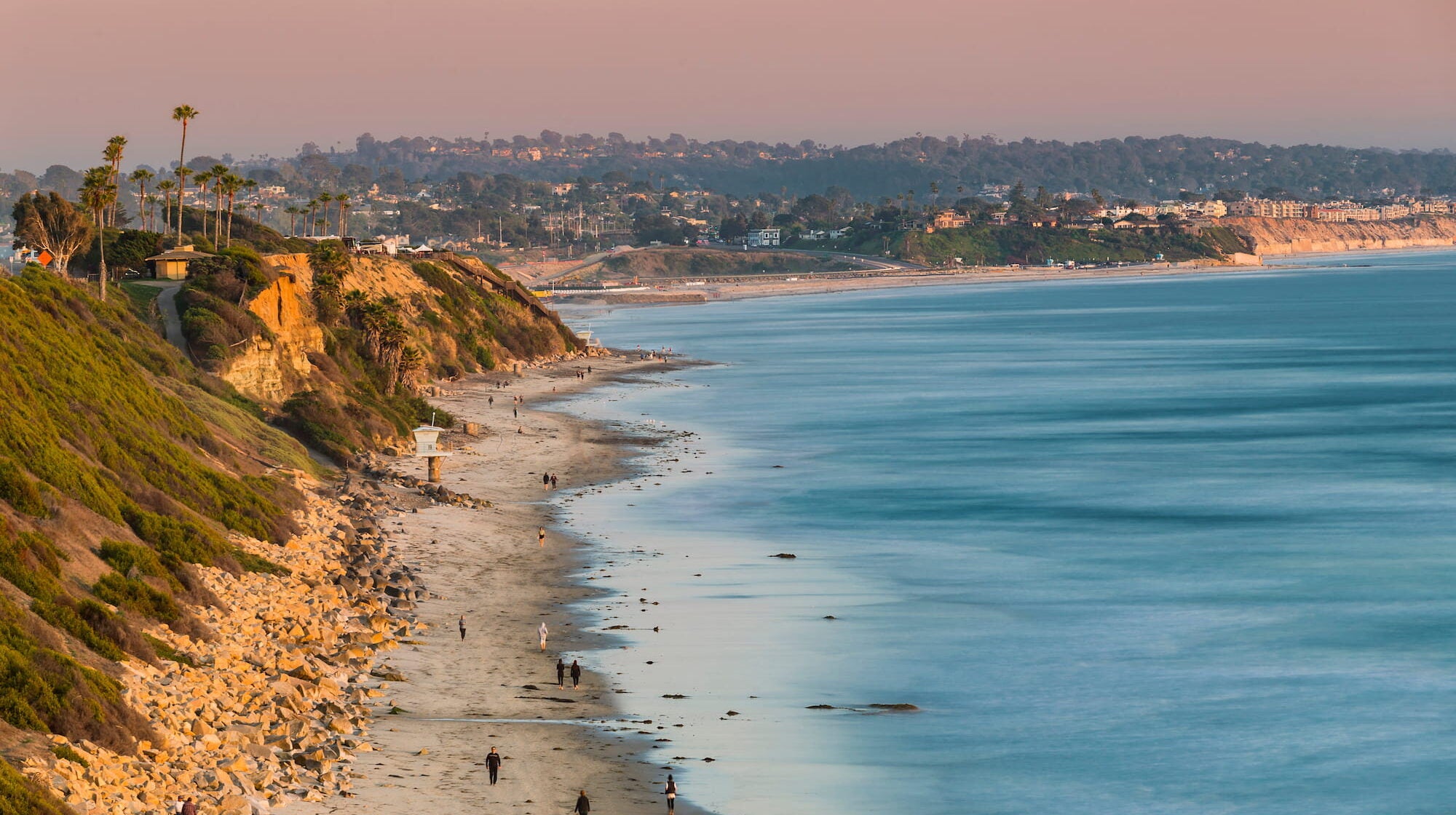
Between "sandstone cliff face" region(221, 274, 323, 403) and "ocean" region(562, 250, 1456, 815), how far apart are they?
48.3 feet

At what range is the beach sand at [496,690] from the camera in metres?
28.0

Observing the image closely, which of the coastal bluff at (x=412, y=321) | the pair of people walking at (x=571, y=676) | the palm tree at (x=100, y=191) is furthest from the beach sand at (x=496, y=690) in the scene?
the palm tree at (x=100, y=191)

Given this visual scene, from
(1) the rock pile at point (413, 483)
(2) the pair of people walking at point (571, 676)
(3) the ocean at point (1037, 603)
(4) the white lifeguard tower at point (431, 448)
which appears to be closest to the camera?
(3) the ocean at point (1037, 603)

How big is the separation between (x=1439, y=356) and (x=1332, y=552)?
9342 cm

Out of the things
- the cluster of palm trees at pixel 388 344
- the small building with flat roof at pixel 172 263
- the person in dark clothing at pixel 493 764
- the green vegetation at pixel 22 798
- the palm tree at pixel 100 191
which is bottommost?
the person in dark clothing at pixel 493 764

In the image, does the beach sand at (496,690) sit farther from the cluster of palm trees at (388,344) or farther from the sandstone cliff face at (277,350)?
the cluster of palm trees at (388,344)

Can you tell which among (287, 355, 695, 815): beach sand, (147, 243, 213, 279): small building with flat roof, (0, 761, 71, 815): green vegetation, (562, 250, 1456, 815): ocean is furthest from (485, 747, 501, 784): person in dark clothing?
(147, 243, 213, 279): small building with flat roof

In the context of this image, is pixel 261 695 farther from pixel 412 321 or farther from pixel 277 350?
pixel 412 321

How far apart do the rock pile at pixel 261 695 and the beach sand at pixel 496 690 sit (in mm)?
702

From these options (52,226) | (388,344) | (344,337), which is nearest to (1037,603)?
(388,344)

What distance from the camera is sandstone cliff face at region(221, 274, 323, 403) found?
210 ft

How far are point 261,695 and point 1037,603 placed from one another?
2361 centimetres

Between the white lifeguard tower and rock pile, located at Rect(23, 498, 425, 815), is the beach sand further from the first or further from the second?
the white lifeguard tower

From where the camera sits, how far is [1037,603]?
46.1 meters
